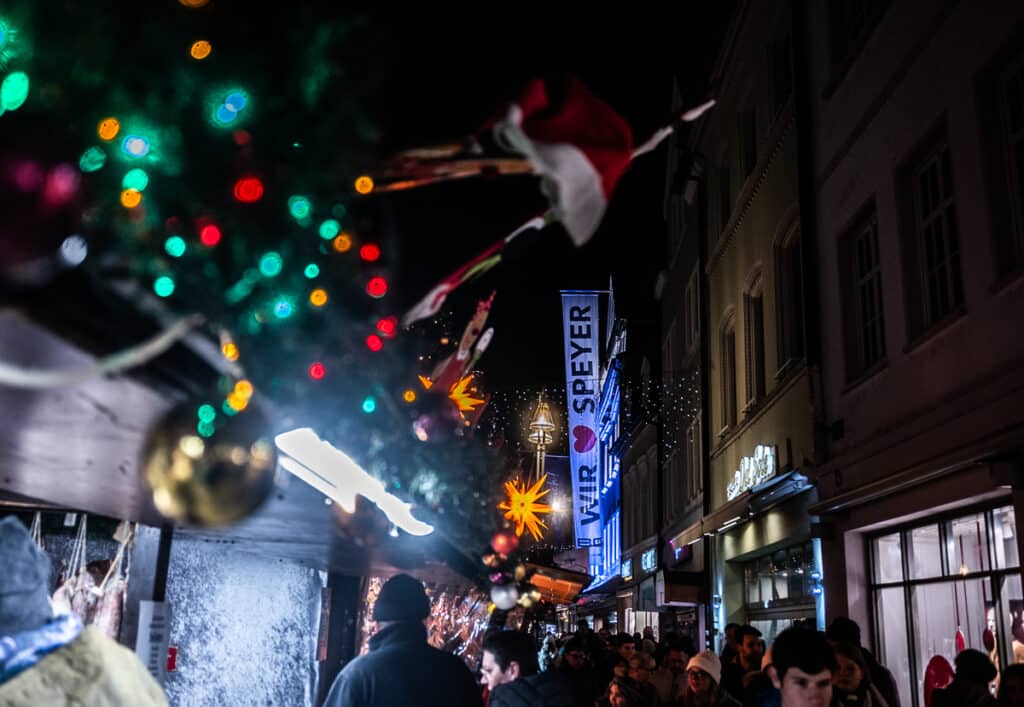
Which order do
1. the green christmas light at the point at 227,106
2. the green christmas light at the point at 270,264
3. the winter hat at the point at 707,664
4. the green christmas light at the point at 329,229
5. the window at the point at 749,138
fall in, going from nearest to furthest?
the green christmas light at the point at 227,106 < the green christmas light at the point at 270,264 < the green christmas light at the point at 329,229 < the winter hat at the point at 707,664 < the window at the point at 749,138

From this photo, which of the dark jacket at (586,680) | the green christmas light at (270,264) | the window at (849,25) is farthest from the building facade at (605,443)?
the green christmas light at (270,264)

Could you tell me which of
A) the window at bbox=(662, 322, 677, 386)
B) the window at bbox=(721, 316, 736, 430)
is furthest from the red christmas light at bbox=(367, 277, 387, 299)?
the window at bbox=(662, 322, 677, 386)

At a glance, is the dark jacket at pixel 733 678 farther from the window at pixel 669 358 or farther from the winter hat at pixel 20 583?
the window at pixel 669 358

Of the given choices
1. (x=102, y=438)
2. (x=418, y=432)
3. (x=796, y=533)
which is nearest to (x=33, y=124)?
(x=102, y=438)

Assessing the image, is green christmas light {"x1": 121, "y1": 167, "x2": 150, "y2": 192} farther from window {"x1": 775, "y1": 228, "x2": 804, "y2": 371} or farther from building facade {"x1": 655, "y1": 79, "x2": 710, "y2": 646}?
building facade {"x1": 655, "y1": 79, "x2": 710, "y2": 646}

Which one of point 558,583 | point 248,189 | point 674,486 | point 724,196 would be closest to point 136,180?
point 248,189

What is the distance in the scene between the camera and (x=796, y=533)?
13.1 m

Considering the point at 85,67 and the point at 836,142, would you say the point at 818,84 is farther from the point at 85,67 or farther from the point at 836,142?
the point at 85,67

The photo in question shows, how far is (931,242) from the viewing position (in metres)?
9.66

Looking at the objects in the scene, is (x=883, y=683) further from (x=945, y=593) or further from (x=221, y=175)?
(x=221, y=175)

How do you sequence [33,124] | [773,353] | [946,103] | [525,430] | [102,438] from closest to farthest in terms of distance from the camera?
[33,124], [102,438], [946,103], [773,353], [525,430]

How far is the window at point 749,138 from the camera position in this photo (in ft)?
56.2

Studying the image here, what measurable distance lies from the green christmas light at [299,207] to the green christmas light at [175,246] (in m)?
0.69

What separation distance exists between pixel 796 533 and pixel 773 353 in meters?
3.26
